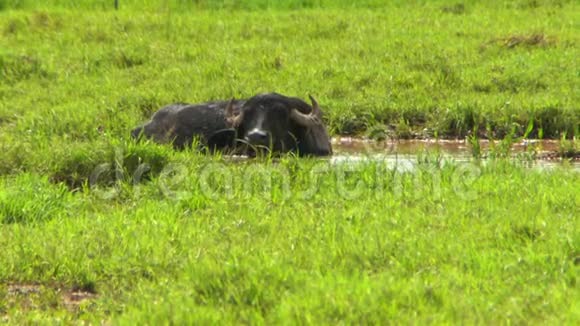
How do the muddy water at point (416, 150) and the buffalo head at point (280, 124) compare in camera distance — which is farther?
the buffalo head at point (280, 124)

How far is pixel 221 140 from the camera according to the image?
11.8 metres

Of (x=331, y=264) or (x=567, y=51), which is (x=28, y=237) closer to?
(x=331, y=264)

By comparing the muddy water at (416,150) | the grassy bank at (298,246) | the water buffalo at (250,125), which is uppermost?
the grassy bank at (298,246)

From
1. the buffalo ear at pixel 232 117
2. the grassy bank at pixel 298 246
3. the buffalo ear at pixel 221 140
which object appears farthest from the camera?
the buffalo ear at pixel 221 140

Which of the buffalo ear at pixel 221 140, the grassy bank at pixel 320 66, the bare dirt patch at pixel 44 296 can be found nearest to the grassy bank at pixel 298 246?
the bare dirt patch at pixel 44 296

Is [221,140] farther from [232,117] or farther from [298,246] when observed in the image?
[298,246]

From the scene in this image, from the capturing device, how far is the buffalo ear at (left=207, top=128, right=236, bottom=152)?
11609mm

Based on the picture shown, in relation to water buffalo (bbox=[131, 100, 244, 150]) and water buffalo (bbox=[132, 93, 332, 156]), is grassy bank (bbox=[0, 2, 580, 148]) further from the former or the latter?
water buffalo (bbox=[132, 93, 332, 156])

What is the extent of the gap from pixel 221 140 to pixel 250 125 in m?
0.52

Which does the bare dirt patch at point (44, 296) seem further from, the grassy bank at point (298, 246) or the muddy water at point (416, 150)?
the muddy water at point (416, 150)

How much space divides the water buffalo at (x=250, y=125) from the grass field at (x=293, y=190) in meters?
0.49

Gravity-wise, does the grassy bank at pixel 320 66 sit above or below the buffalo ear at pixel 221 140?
above

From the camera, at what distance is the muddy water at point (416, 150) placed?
34.0 ft

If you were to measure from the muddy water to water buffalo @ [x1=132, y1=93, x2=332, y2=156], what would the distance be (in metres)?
0.36
